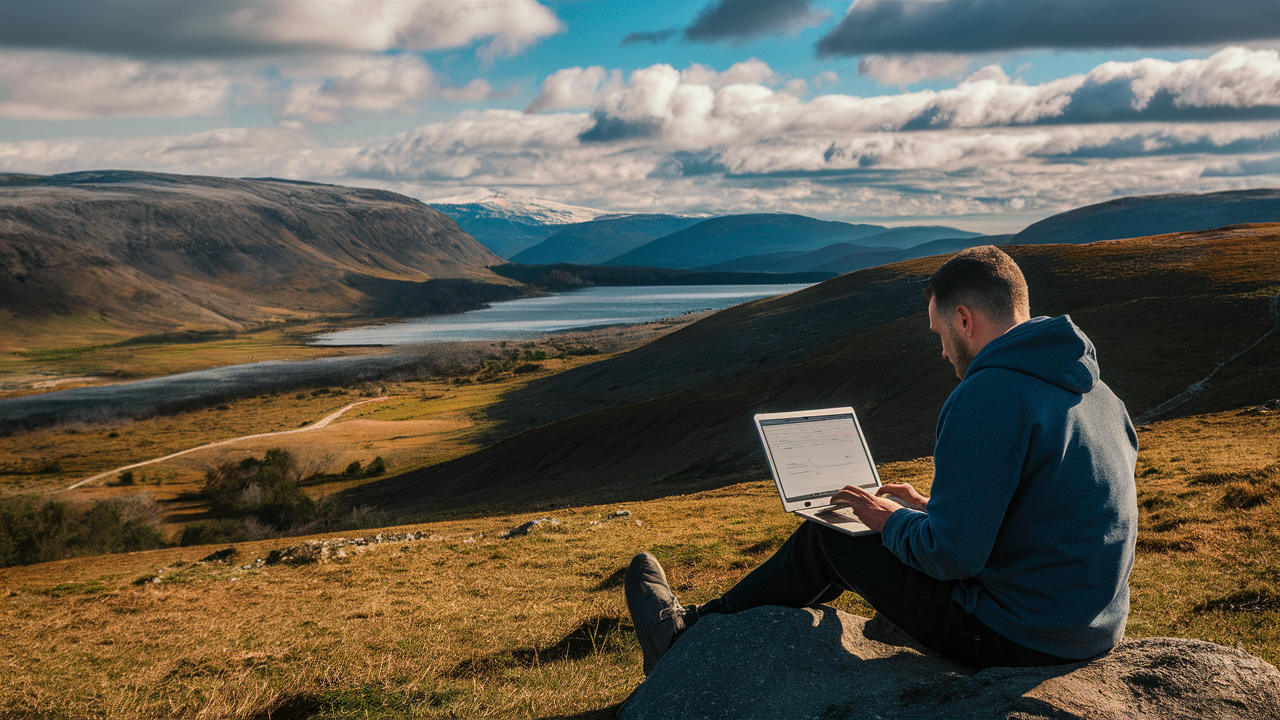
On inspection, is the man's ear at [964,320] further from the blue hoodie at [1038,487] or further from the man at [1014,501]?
the blue hoodie at [1038,487]

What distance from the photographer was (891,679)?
15.2 feet

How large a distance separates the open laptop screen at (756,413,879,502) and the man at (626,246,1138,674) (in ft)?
2.32

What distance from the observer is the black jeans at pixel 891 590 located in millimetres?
4473

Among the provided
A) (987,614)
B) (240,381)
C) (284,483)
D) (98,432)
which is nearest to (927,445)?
(987,614)

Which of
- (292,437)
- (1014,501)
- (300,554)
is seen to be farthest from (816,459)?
(292,437)

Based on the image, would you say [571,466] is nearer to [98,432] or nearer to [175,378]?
[98,432]

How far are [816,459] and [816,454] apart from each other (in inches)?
1.5

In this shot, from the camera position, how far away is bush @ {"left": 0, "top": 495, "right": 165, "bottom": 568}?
3556 cm

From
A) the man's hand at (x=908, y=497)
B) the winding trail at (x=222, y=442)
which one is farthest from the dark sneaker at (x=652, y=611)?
the winding trail at (x=222, y=442)

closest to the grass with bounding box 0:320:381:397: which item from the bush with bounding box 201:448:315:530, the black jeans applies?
the bush with bounding box 201:448:315:530

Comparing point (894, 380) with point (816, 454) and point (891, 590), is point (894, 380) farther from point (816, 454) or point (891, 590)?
point (891, 590)

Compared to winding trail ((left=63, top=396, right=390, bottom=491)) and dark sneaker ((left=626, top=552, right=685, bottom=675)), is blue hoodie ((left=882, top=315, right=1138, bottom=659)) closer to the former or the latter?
dark sneaker ((left=626, top=552, right=685, bottom=675))

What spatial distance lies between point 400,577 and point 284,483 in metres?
38.8

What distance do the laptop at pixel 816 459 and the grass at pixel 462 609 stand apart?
2.49 m
